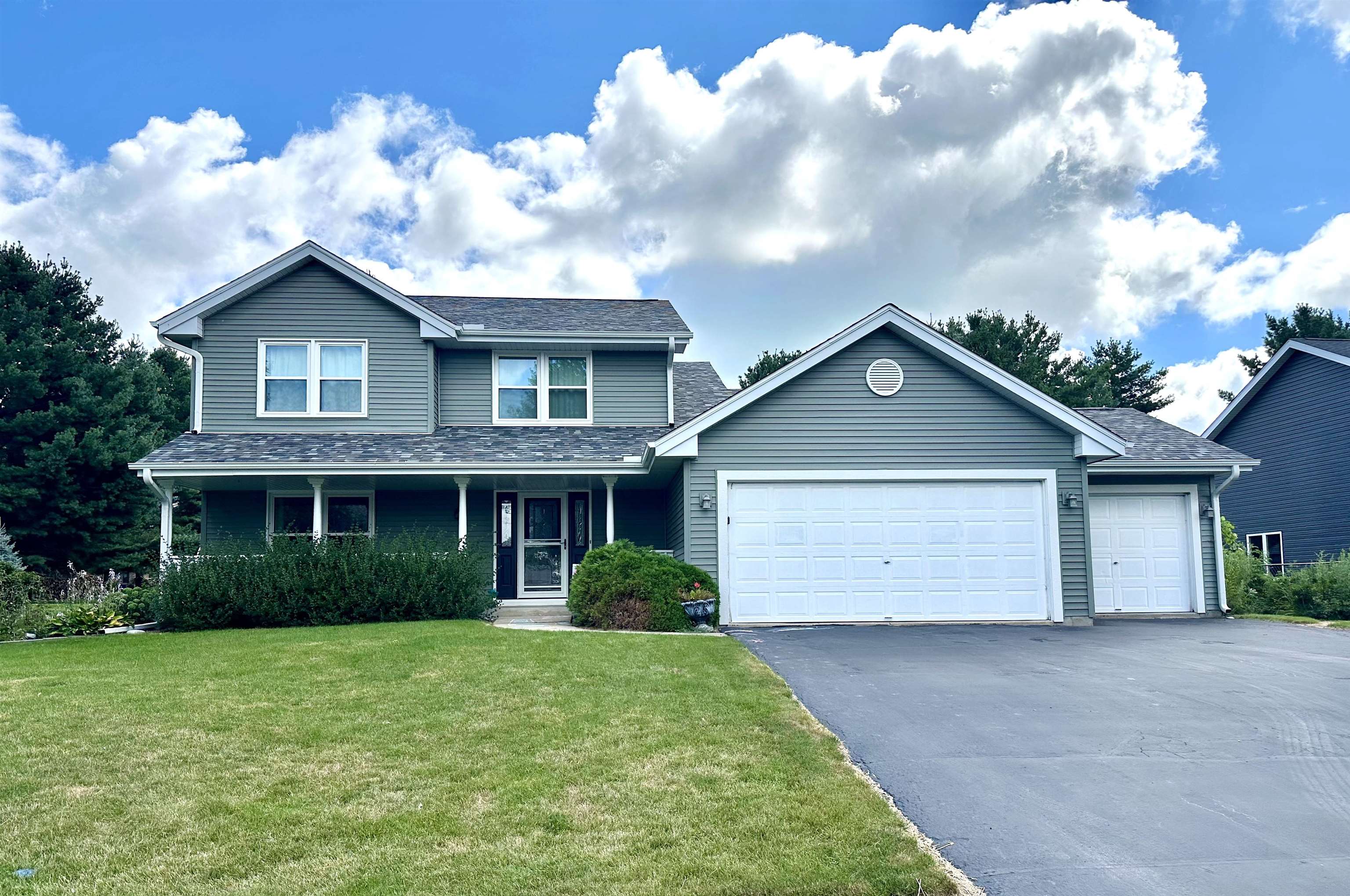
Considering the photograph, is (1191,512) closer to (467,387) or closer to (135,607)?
(467,387)

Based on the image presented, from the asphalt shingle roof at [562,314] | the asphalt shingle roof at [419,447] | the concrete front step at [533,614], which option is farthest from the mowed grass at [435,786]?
the asphalt shingle roof at [562,314]

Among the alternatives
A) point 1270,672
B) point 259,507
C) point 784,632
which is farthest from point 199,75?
point 1270,672

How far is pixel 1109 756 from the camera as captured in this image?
20.3 ft

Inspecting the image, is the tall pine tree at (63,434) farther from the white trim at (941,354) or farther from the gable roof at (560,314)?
the white trim at (941,354)

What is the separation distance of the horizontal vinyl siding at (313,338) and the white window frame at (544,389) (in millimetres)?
1403

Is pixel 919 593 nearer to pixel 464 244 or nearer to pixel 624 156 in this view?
pixel 624 156

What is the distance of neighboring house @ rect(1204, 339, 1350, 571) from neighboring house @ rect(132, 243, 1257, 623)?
579 centimetres

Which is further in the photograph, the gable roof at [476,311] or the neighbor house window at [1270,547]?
the neighbor house window at [1270,547]

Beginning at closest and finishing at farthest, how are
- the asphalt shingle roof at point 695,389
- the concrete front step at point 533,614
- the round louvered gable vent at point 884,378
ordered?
the concrete front step at point 533,614, the round louvered gable vent at point 884,378, the asphalt shingle roof at point 695,389

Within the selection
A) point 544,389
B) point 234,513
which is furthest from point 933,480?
point 234,513

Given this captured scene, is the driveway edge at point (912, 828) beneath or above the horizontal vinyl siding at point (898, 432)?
beneath

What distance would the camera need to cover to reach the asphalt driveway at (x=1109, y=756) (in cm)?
430

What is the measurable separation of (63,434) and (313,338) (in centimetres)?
1623

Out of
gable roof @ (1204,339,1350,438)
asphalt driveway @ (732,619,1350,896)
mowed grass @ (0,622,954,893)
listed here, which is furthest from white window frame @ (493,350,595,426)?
gable roof @ (1204,339,1350,438)
